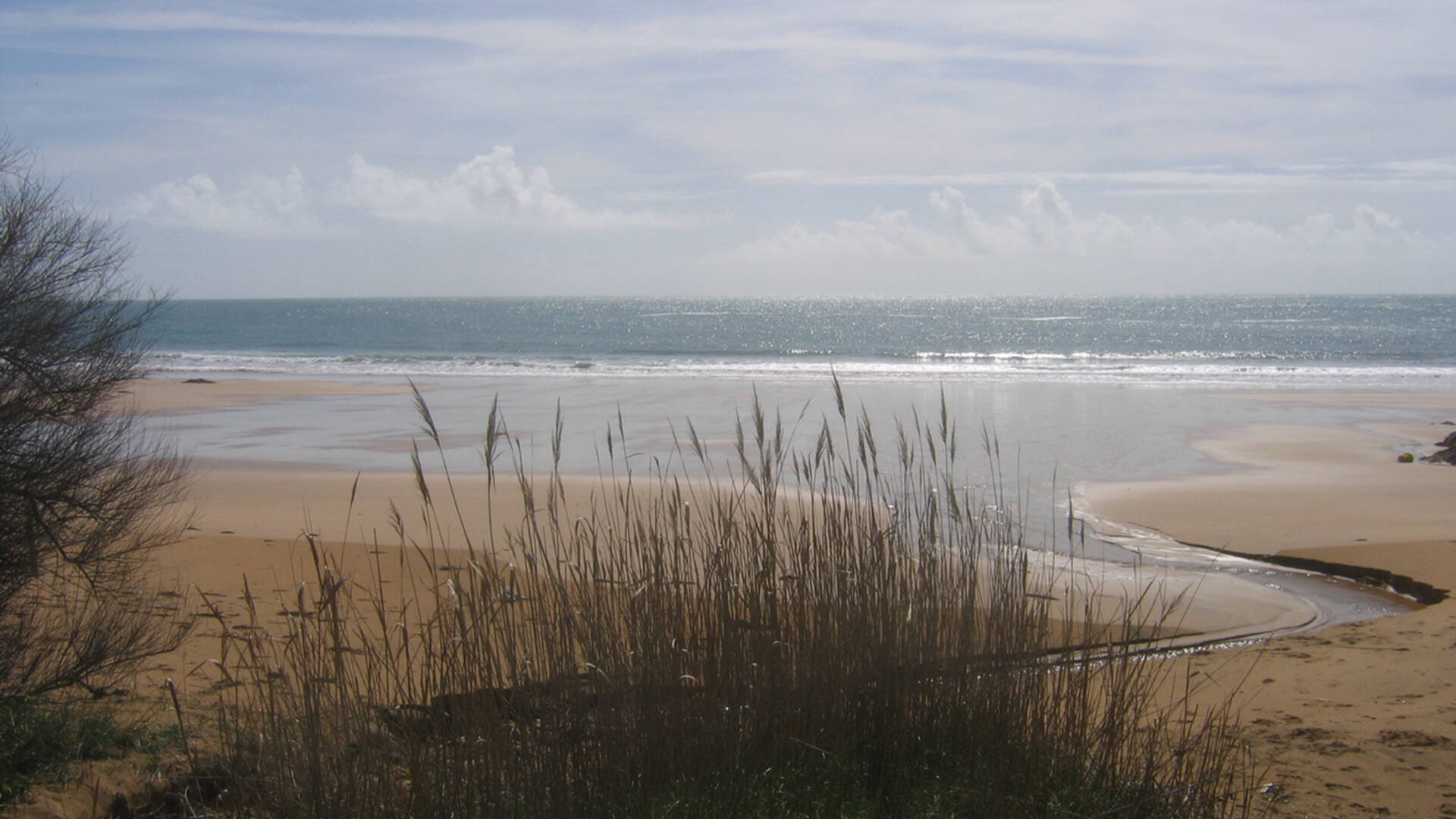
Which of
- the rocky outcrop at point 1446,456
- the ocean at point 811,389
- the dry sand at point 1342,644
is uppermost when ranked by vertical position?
the ocean at point 811,389

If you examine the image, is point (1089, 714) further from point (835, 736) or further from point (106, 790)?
point (106, 790)

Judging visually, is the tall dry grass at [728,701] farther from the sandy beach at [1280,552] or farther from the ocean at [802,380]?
the ocean at [802,380]

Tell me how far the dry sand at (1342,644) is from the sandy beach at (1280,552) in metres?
0.02

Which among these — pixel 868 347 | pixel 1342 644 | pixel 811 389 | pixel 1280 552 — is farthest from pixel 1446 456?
pixel 868 347

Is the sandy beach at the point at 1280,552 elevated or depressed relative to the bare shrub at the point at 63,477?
depressed

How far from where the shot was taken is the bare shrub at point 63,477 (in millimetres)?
4422

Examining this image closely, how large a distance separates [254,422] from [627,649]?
19278mm

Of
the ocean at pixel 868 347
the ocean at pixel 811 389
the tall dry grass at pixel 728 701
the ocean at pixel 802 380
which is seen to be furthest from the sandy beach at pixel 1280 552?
the ocean at pixel 868 347

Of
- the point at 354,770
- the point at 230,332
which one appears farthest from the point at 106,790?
the point at 230,332

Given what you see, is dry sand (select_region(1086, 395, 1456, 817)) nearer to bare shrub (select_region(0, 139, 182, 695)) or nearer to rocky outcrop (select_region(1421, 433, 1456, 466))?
rocky outcrop (select_region(1421, 433, 1456, 466))

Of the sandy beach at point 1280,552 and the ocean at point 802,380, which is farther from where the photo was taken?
the ocean at point 802,380

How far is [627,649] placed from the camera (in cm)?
368

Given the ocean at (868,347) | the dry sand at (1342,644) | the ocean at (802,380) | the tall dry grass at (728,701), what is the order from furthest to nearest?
the ocean at (868,347), the ocean at (802,380), the dry sand at (1342,644), the tall dry grass at (728,701)

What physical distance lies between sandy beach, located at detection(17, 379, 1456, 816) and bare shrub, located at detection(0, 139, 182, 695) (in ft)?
1.65
